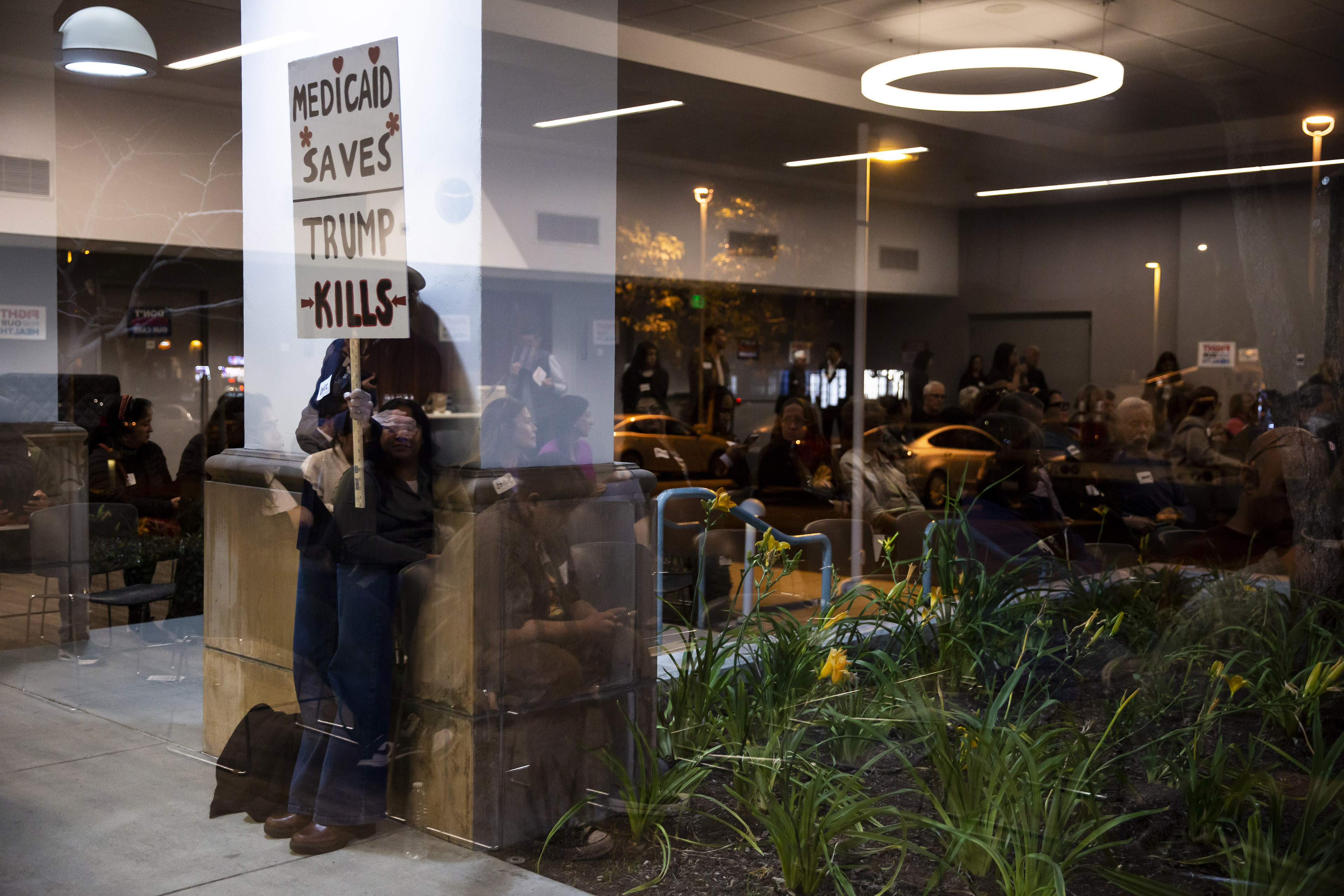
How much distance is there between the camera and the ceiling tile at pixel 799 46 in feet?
17.1

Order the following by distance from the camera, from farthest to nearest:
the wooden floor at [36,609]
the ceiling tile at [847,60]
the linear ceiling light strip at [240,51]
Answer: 1. the ceiling tile at [847,60]
2. the wooden floor at [36,609]
3. the linear ceiling light strip at [240,51]

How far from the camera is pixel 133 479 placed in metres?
4.52

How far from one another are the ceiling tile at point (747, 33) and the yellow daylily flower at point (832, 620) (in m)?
2.98

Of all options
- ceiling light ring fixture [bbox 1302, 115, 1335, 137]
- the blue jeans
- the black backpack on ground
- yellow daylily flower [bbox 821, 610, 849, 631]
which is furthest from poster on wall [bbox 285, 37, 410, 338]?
ceiling light ring fixture [bbox 1302, 115, 1335, 137]

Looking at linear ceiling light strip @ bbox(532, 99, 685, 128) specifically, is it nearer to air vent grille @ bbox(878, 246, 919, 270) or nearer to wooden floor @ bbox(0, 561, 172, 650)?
air vent grille @ bbox(878, 246, 919, 270)

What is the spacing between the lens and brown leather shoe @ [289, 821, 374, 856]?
300 cm

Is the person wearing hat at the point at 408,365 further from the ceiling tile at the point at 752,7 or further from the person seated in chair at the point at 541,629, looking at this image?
the ceiling tile at the point at 752,7

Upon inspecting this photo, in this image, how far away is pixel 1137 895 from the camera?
7.55ft

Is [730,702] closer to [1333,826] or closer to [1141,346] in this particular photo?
[1333,826]

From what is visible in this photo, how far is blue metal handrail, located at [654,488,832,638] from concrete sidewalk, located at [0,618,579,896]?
1030 millimetres

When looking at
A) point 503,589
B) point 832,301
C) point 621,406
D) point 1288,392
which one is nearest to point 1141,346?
point 832,301

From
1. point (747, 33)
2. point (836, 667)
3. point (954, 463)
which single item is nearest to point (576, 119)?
point (836, 667)

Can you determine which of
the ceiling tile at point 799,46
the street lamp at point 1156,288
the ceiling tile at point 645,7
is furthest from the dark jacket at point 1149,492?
the ceiling tile at point 645,7

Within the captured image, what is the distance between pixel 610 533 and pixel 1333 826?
185 cm
